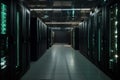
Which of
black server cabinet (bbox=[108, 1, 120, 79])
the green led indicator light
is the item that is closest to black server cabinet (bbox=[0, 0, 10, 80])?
the green led indicator light

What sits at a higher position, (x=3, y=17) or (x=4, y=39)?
(x=3, y=17)

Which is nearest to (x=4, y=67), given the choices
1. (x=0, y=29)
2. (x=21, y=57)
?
(x=0, y=29)

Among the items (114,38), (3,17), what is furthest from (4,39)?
(114,38)

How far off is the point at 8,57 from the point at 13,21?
34.7 inches

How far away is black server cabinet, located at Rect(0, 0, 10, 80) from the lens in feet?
12.8

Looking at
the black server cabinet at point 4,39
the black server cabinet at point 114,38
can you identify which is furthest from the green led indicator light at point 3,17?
the black server cabinet at point 114,38

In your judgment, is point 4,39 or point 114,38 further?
point 114,38

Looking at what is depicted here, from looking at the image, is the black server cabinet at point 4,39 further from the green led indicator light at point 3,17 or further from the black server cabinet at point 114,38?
the black server cabinet at point 114,38

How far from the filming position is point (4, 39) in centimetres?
401

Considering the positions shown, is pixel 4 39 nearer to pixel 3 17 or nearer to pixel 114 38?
pixel 3 17

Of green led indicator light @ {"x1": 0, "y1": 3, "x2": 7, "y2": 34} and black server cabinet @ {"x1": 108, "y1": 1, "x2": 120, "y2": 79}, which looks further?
black server cabinet @ {"x1": 108, "y1": 1, "x2": 120, "y2": 79}

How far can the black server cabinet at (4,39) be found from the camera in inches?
153

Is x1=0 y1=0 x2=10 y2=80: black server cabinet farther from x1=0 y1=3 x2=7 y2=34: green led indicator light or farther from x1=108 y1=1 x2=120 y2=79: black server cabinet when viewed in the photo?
x1=108 y1=1 x2=120 y2=79: black server cabinet

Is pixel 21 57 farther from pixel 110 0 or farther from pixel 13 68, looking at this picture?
pixel 110 0
